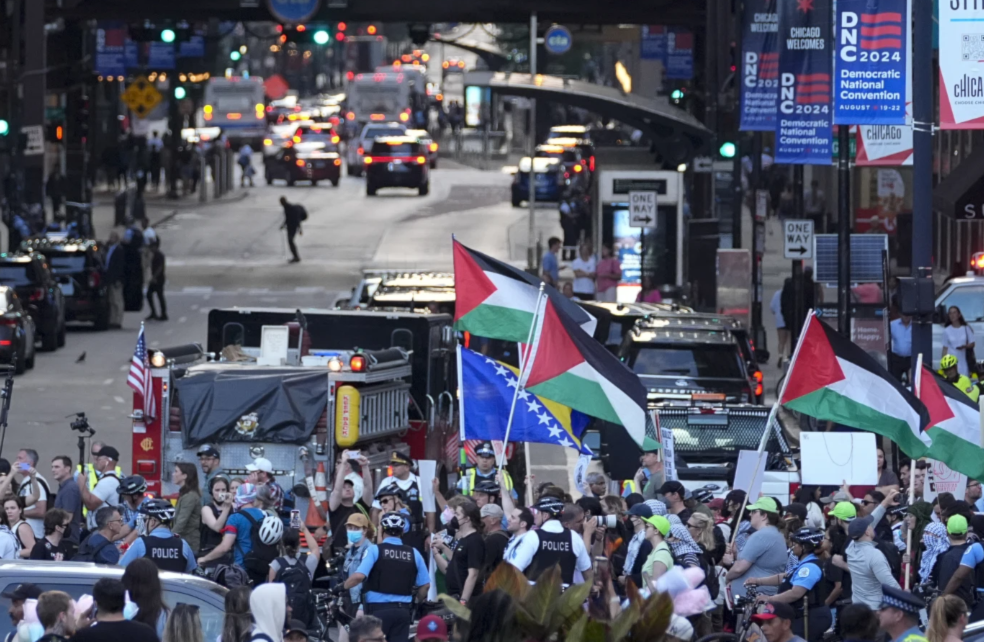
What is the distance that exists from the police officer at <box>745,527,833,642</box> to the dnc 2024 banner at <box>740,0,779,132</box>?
48.2 feet

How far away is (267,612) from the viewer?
8.71 meters

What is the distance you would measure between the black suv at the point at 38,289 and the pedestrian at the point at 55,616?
20428 millimetres

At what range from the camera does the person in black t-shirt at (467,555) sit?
11492 millimetres

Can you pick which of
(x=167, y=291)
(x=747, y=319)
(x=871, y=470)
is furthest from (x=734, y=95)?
(x=871, y=470)

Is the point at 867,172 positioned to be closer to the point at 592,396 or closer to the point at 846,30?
the point at 846,30

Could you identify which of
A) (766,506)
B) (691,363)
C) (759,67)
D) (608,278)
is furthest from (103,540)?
(608,278)

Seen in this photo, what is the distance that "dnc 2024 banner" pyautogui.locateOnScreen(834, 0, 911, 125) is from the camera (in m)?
16.5

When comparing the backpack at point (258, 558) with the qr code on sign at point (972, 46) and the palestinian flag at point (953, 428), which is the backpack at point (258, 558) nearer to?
the palestinian flag at point (953, 428)

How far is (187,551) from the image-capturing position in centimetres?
1117

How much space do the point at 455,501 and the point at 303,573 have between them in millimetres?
1287

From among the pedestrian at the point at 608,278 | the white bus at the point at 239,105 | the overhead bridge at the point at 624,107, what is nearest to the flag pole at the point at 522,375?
the overhead bridge at the point at 624,107

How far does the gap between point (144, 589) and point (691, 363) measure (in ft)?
40.6

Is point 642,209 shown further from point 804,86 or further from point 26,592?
point 26,592

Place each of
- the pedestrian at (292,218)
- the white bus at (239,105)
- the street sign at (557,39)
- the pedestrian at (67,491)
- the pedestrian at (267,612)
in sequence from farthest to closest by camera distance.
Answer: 1. the white bus at (239,105)
2. the street sign at (557,39)
3. the pedestrian at (292,218)
4. the pedestrian at (67,491)
5. the pedestrian at (267,612)
